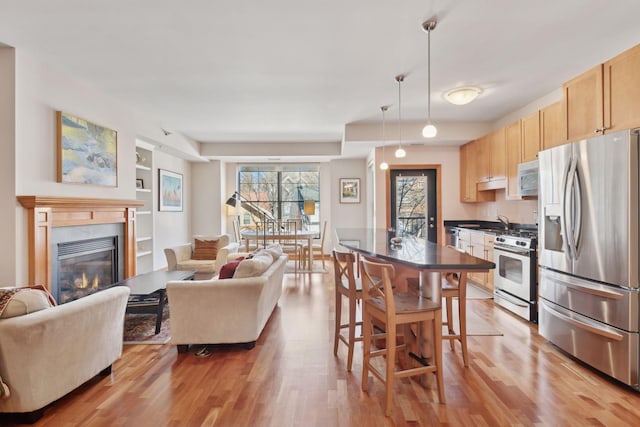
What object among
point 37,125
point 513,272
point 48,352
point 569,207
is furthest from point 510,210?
point 37,125

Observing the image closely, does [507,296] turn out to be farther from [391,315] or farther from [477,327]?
[391,315]

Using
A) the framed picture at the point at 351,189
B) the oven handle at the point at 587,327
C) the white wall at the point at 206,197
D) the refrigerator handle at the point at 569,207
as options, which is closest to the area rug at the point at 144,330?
the oven handle at the point at 587,327

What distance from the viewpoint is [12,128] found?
2.81 m

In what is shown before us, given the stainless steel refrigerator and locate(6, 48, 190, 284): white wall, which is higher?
locate(6, 48, 190, 284): white wall

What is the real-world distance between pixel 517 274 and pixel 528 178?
1.16m

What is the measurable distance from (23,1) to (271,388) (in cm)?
304

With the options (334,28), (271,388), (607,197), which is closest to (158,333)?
(271,388)

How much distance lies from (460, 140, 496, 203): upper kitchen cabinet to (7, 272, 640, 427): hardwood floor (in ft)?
9.03

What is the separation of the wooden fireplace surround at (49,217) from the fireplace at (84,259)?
0.10 meters

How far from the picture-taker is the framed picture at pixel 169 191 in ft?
20.2

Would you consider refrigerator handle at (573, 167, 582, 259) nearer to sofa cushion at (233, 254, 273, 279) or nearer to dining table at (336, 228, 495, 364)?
dining table at (336, 228, 495, 364)

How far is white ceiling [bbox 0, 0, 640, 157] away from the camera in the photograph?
2.27 metres

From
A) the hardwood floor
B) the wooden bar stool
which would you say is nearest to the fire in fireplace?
the hardwood floor

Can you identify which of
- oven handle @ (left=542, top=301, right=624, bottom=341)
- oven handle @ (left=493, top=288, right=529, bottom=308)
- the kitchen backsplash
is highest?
the kitchen backsplash
